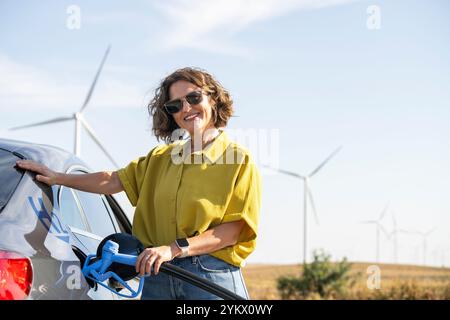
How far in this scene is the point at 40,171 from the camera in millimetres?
3592

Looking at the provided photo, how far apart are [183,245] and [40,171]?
71cm

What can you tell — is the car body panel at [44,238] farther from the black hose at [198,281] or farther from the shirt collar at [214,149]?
the shirt collar at [214,149]

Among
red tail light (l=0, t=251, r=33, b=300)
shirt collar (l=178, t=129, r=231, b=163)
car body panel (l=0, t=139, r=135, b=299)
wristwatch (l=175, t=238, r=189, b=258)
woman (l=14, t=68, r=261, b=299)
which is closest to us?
red tail light (l=0, t=251, r=33, b=300)

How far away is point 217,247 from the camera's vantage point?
3564 mm

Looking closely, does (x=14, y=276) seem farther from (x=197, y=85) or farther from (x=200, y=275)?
(x=197, y=85)

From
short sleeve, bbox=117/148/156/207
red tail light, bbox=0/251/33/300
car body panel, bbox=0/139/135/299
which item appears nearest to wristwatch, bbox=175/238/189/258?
car body panel, bbox=0/139/135/299

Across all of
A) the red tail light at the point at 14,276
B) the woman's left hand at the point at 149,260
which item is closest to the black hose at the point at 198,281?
the woman's left hand at the point at 149,260

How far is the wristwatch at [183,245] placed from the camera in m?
3.45

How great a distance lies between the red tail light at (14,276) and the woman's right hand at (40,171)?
0.67m

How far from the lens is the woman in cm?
360

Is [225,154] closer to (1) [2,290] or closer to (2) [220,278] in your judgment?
(2) [220,278]

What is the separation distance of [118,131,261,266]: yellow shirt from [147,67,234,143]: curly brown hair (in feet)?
0.52

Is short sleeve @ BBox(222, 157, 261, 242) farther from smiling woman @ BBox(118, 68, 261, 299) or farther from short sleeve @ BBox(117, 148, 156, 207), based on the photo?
short sleeve @ BBox(117, 148, 156, 207)

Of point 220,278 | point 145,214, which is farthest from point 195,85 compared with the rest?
point 220,278
